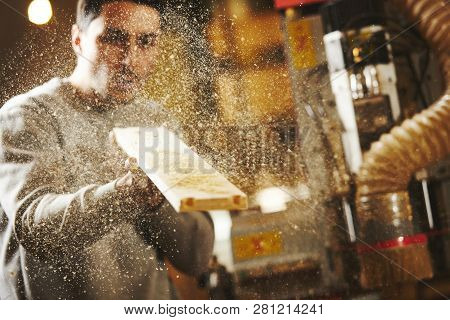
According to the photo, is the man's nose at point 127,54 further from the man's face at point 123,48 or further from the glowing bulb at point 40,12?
the glowing bulb at point 40,12

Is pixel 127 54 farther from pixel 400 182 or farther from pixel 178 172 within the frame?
pixel 400 182

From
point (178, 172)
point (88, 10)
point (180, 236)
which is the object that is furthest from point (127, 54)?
point (180, 236)

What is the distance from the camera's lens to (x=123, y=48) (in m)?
0.95

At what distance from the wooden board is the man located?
0.02 metres

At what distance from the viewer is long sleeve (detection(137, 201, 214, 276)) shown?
0.91 meters

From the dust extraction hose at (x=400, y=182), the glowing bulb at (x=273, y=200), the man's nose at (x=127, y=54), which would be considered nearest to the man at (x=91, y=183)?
the man's nose at (x=127, y=54)

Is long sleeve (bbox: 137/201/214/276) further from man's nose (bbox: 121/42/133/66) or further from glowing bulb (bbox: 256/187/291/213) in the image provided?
man's nose (bbox: 121/42/133/66)

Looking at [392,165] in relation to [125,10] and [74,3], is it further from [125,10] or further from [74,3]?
[74,3]

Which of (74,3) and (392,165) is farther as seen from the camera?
(74,3)

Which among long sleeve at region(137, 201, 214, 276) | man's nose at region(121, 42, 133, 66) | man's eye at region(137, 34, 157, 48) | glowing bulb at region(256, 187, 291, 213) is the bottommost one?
long sleeve at region(137, 201, 214, 276)

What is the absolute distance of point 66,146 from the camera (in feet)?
3.12

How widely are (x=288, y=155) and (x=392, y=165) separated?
175 millimetres

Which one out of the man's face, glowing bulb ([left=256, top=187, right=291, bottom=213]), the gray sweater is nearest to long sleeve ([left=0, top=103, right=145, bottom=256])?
the gray sweater

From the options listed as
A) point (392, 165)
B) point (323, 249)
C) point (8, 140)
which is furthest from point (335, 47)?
point (8, 140)
